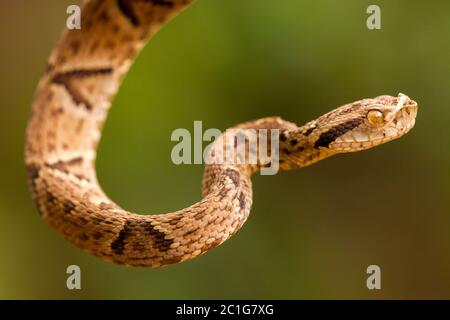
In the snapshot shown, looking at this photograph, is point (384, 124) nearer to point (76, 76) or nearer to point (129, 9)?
point (129, 9)

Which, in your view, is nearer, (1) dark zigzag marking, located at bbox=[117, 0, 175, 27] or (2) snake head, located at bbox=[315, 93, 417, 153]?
(2) snake head, located at bbox=[315, 93, 417, 153]

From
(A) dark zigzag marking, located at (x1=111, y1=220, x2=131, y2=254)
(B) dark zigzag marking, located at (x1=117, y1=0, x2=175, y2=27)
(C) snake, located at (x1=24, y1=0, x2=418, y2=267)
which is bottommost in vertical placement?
(A) dark zigzag marking, located at (x1=111, y1=220, x2=131, y2=254)

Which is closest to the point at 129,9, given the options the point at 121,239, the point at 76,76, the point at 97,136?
the point at 76,76

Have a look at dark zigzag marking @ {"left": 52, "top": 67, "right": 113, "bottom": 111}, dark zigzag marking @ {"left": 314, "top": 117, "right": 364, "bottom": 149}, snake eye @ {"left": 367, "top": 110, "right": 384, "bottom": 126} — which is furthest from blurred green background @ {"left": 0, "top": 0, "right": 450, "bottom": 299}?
snake eye @ {"left": 367, "top": 110, "right": 384, "bottom": 126}

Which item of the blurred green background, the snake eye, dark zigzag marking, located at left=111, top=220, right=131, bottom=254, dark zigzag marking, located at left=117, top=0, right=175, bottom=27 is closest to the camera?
the snake eye

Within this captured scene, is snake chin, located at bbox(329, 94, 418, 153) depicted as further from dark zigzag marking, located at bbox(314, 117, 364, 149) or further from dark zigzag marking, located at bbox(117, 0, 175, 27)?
dark zigzag marking, located at bbox(117, 0, 175, 27)

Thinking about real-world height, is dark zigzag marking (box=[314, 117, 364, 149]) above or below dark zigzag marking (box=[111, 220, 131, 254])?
above

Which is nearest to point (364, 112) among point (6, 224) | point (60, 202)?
point (60, 202)

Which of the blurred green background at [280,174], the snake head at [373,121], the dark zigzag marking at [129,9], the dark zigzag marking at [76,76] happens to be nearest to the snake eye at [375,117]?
the snake head at [373,121]

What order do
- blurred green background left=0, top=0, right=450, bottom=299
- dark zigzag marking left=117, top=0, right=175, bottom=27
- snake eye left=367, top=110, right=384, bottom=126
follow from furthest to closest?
blurred green background left=0, top=0, right=450, bottom=299 < dark zigzag marking left=117, top=0, right=175, bottom=27 < snake eye left=367, top=110, right=384, bottom=126
